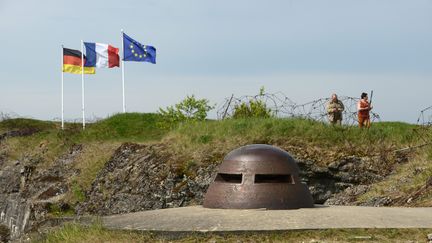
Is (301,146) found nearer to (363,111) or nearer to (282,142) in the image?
(282,142)

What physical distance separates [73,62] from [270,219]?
83.1ft

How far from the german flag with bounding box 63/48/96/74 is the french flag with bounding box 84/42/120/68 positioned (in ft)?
2.48

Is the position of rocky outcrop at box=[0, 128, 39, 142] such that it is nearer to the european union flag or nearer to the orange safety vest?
the european union flag

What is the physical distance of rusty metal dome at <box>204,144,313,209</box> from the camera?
10.2m

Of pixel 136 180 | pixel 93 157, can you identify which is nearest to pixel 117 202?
pixel 136 180

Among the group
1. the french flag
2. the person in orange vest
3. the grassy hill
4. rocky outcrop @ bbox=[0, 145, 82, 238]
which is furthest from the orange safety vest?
the french flag

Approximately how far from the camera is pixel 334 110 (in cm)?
2111

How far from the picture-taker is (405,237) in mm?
8039

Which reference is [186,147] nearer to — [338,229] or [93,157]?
[93,157]

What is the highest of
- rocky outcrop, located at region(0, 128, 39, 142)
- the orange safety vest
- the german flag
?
the german flag

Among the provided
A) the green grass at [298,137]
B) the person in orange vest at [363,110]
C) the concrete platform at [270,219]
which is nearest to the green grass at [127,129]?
the green grass at [298,137]

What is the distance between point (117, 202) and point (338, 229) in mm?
12118

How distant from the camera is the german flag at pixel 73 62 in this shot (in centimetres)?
3297

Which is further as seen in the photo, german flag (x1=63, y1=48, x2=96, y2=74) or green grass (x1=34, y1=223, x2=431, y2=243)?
german flag (x1=63, y1=48, x2=96, y2=74)
